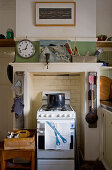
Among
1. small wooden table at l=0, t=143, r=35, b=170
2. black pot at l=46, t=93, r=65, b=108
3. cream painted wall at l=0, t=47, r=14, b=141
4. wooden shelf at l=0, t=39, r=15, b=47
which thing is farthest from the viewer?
cream painted wall at l=0, t=47, r=14, b=141

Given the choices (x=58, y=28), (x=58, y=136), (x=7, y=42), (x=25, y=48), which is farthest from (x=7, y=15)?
(x=58, y=136)

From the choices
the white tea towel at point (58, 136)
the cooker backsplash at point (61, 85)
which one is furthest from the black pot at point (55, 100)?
the cooker backsplash at point (61, 85)

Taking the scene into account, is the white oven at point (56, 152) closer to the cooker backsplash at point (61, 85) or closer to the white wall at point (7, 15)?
the cooker backsplash at point (61, 85)

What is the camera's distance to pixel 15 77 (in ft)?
8.39

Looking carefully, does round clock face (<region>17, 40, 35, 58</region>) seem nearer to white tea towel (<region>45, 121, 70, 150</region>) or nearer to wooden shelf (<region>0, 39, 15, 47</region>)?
wooden shelf (<region>0, 39, 15, 47</region>)

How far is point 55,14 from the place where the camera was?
8.61 ft

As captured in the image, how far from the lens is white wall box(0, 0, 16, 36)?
320 cm

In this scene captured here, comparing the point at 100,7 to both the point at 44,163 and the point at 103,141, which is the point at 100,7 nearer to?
the point at 103,141

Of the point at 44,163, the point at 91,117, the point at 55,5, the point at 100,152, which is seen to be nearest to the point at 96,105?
the point at 91,117

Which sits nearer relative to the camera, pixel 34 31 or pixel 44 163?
pixel 44 163

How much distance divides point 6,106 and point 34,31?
1.60 m

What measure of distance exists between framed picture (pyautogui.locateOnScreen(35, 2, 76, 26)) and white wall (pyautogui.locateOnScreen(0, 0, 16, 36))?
0.83 meters

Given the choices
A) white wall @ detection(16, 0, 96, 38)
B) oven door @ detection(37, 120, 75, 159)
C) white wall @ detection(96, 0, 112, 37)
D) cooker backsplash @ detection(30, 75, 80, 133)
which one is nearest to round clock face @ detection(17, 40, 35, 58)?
white wall @ detection(16, 0, 96, 38)

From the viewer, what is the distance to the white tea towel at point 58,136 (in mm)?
2195
